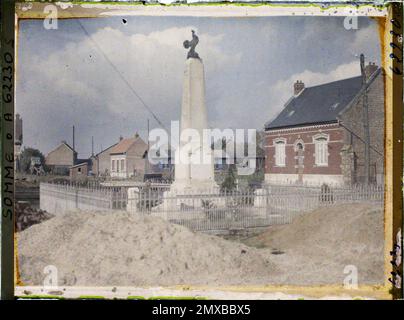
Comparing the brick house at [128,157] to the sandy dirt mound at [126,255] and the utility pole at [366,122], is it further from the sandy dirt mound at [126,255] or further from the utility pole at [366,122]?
the utility pole at [366,122]

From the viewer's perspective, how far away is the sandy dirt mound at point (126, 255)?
18.3 ft

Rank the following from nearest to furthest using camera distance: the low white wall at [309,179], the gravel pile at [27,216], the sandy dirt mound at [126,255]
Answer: the sandy dirt mound at [126,255] → the gravel pile at [27,216] → the low white wall at [309,179]

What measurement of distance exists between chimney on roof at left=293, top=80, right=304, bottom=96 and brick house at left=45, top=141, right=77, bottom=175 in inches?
145

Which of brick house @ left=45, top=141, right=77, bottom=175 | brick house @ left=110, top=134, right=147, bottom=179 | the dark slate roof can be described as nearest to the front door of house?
the dark slate roof

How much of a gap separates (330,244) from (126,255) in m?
3.17

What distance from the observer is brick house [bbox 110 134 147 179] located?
238 inches

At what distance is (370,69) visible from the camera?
19.0 feet

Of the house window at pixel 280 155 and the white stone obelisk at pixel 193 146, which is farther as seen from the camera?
the house window at pixel 280 155

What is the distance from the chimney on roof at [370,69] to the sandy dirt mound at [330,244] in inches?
80.2

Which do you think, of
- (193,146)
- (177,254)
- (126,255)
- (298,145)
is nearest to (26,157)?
(126,255)

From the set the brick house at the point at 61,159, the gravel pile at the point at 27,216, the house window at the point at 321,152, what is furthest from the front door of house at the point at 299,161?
the gravel pile at the point at 27,216

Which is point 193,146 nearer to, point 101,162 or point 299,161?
point 101,162

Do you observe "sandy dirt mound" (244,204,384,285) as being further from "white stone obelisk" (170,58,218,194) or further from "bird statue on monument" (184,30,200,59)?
"bird statue on monument" (184,30,200,59)

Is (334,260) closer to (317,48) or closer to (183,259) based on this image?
(183,259)
